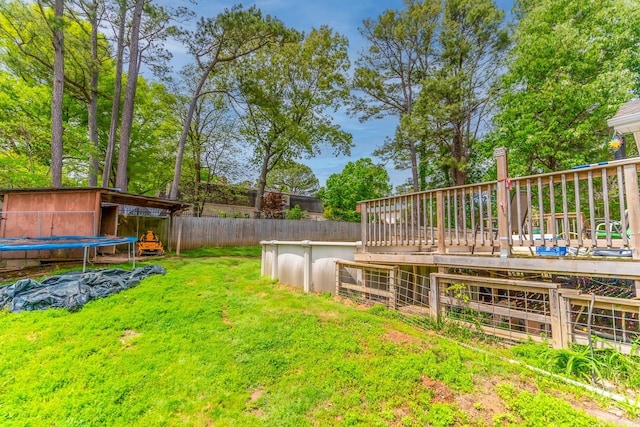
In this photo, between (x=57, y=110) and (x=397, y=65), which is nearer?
(x=57, y=110)

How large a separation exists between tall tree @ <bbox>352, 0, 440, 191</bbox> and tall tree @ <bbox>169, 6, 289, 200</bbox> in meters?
5.96

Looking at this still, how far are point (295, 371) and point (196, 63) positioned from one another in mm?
16384

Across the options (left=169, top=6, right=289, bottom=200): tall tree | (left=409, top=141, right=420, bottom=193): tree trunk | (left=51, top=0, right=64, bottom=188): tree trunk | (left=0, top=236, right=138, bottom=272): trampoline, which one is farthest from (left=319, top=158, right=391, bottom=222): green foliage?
(left=0, top=236, right=138, bottom=272): trampoline

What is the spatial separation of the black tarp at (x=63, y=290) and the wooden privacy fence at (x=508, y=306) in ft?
13.6

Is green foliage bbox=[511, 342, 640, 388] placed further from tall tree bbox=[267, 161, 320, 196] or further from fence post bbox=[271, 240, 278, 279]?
tall tree bbox=[267, 161, 320, 196]

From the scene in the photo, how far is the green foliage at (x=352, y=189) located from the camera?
864 inches

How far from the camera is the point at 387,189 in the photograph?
23188 millimetres

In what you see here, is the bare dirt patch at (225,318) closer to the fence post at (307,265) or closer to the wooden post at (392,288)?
the fence post at (307,265)

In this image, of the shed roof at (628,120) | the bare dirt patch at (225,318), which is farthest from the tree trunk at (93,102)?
the shed roof at (628,120)

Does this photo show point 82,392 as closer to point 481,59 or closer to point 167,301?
point 167,301

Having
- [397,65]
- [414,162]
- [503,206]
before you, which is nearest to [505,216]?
[503,206]

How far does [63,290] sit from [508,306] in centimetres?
669

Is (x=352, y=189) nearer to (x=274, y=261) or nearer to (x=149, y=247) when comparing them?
(x=149, y=247)

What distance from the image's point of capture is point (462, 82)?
14.3 meters
